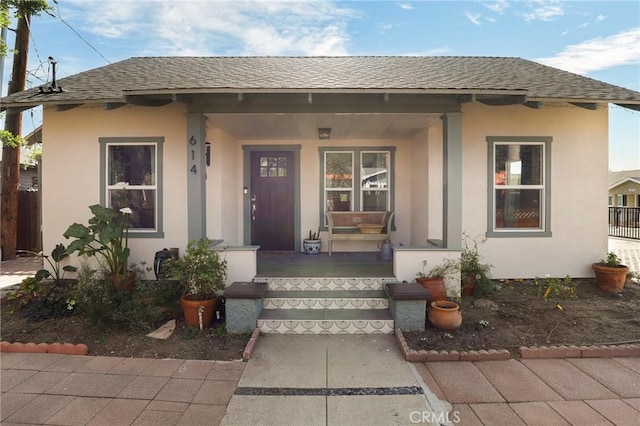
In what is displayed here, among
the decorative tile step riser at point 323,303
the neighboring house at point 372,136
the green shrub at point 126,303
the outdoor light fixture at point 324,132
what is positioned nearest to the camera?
the green shrub at point 126,303

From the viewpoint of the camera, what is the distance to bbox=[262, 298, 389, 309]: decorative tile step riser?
13.2ft

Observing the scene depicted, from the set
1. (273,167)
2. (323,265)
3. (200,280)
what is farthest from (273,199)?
(200,280)

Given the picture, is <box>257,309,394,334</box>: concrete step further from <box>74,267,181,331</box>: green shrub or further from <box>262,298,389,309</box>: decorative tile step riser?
<box>74,267,181,331</box>: green shrub

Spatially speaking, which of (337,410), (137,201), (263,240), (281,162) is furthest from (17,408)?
(281,162)

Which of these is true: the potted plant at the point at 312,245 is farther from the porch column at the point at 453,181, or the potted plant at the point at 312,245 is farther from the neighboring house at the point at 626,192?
the neighboring house at the point at 626,192

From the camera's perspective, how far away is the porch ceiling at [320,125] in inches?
188

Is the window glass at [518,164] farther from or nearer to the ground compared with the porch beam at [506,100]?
nearer to the ground

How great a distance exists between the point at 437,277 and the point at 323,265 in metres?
1.82

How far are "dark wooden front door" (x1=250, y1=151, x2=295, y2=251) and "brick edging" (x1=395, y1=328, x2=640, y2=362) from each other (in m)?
4.04

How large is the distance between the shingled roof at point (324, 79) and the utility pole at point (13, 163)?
339cm

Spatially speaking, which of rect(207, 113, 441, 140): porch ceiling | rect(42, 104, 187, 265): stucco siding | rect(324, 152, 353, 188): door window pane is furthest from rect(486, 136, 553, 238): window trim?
rect(42, 104, 187, 265): stucco siding

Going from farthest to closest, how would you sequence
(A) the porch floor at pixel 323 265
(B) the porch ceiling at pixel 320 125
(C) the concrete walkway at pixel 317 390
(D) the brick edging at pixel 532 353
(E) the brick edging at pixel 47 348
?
(B) the porch ceiling at pixel 320 125 < (A) the porch floor at pixel 323 265 < (E) the brick edging at pixel 47 348 < (D) the brick edging at pixel 532 353 < (C) the concrete walkway at pixel 317 390

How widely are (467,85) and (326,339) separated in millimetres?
3783

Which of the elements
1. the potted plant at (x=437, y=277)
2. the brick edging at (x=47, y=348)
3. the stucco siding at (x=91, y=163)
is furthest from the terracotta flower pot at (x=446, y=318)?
the stucco siding at (x=91, y=163)
